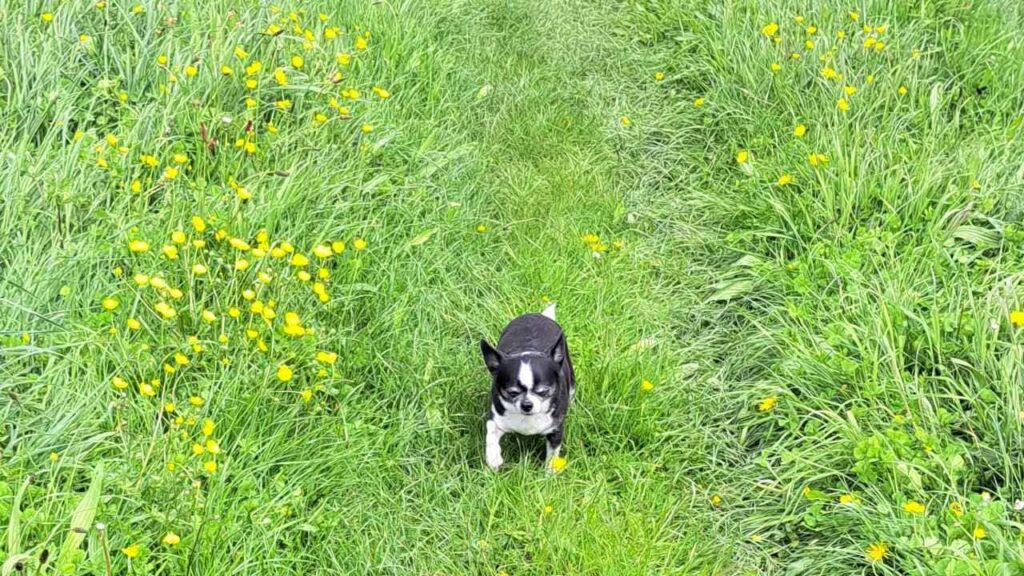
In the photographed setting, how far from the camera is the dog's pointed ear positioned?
298 cm

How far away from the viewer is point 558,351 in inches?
118

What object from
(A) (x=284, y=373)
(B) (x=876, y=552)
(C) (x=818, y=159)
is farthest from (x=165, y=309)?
(C) (x=818, y=159)

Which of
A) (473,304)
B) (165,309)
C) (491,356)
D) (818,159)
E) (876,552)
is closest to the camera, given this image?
(876,552)

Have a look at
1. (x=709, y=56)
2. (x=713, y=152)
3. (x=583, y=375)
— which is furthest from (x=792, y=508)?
(x=709, y=56)

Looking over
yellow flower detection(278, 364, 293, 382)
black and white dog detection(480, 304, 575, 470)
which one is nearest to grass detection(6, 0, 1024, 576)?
yellow flower detection(278, 364, 293, 382)

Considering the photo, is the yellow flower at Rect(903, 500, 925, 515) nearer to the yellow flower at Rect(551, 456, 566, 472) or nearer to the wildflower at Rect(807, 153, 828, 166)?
the yellow flower at Rect(551, 456, 566, 472)

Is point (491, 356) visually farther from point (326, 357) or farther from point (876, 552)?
point (876, 552)

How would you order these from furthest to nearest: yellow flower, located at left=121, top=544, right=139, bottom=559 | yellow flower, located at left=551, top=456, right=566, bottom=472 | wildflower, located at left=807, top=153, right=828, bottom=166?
wildflower, located at left=807, top=153, right=828, bottom=166
yellow flower, located at left=551, top=456, right=566, bottom=472
yellow flower, located at left=121, top=544, right=139, bottom=559

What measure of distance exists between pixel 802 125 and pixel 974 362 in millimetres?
1571

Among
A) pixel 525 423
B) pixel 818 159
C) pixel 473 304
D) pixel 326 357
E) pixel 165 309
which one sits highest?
pixel 165 309

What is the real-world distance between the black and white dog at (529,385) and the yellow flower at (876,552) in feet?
3.29

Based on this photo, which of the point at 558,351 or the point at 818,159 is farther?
the point at 818,159

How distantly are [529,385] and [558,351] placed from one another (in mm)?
224

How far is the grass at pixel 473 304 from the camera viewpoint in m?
2.64
